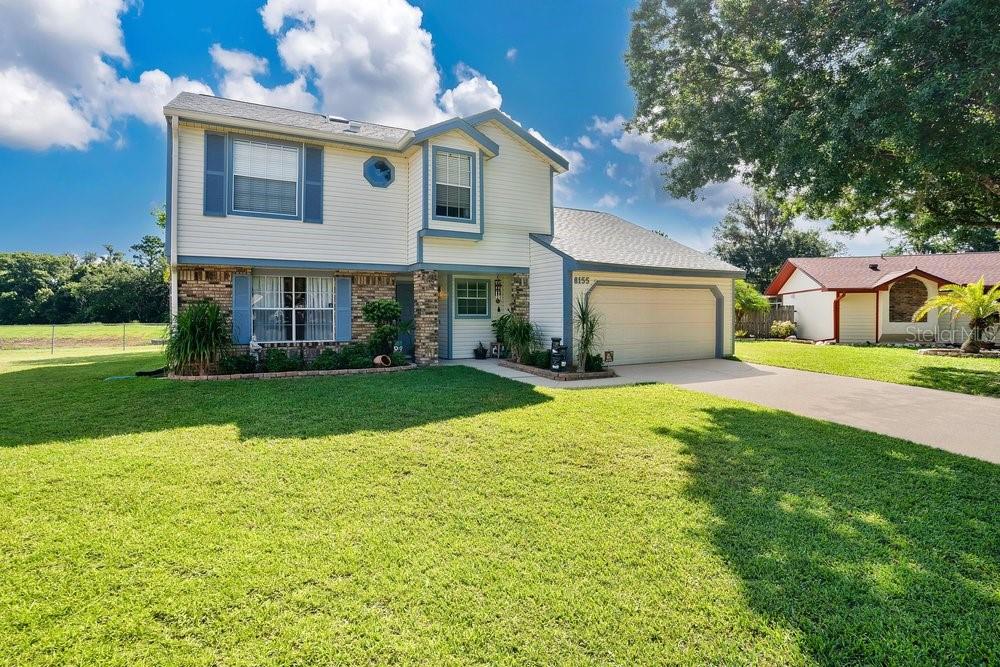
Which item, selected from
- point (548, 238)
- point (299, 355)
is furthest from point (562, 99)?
point (299, 355)

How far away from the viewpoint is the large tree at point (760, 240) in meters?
38.8

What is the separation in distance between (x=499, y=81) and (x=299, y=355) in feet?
33.5

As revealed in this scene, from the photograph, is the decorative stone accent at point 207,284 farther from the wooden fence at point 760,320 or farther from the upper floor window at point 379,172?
the wooden fence at point 760,320

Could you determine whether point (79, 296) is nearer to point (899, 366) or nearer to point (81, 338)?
point (81, 338)

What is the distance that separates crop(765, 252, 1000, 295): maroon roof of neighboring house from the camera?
19922 millimetres

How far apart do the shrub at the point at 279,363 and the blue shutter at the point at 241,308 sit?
0.84 metres

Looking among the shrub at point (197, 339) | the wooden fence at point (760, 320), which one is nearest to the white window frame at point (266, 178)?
the shrub at point (197, 339)

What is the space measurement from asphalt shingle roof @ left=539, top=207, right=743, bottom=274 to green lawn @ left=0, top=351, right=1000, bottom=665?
6.70 meters

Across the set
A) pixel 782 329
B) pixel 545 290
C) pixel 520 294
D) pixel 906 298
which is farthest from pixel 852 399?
pixel 906 298

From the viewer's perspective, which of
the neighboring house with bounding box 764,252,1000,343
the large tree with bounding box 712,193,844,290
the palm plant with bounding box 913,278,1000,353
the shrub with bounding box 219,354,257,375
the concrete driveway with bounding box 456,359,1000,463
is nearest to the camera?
the concrete driveway with bounding box 456,359,1000,463

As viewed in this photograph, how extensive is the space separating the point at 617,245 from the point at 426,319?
5.90 metres

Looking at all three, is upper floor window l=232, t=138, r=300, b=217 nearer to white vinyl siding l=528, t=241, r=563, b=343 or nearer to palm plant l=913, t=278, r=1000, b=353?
white vinyl siding l=528, t=241, r=563, b=343

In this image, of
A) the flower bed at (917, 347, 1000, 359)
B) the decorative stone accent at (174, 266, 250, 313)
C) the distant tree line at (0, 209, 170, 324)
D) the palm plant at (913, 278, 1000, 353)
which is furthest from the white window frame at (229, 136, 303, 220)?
the distant tree line at (0, 209, 170, 324)

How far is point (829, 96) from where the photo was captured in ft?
23.5
